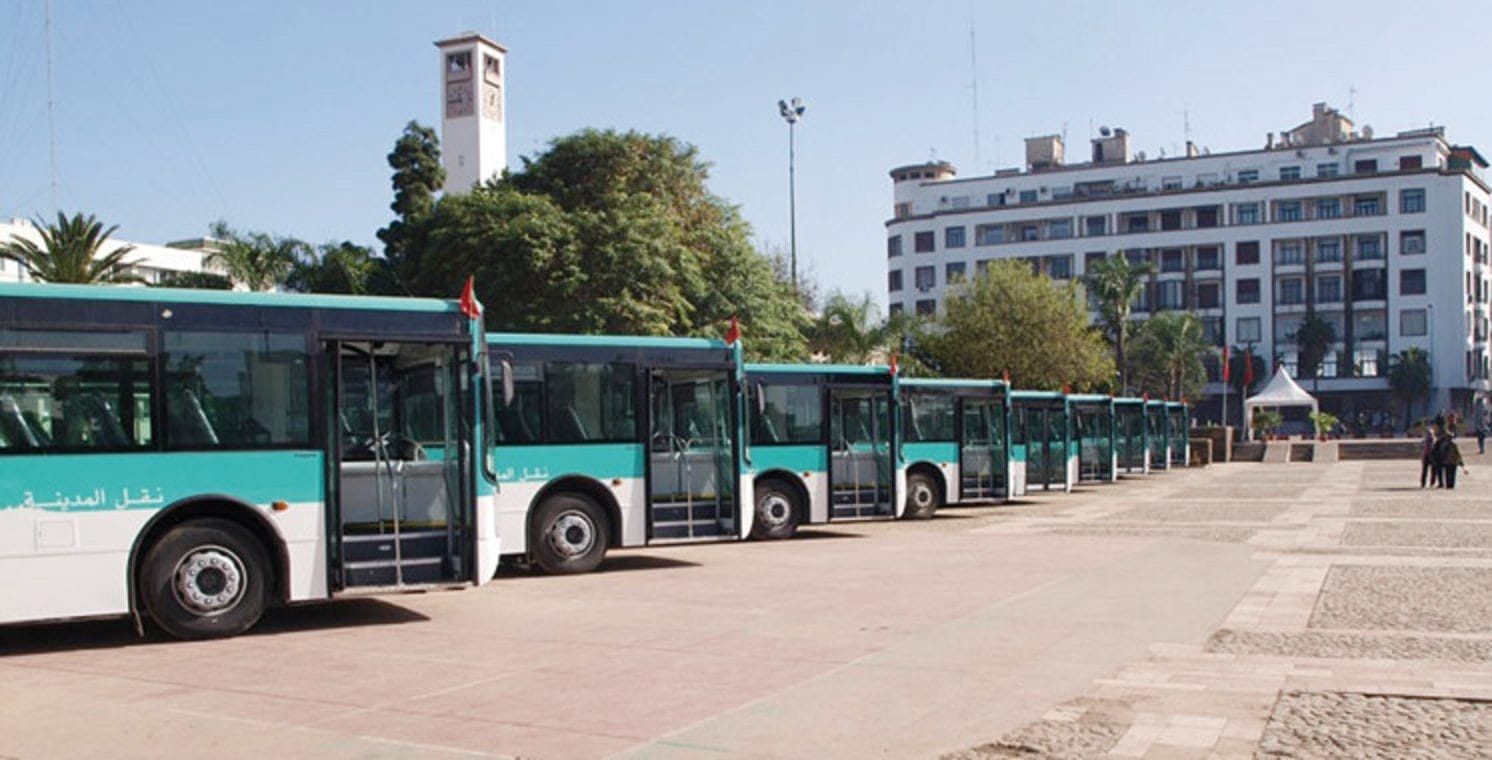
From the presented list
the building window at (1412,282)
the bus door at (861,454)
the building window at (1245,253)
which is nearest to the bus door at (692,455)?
the bus door at (861,454)

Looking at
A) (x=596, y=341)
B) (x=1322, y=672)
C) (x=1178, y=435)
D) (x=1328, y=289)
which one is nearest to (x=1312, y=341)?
(x=1328, y=289)

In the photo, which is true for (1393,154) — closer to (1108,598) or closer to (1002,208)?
(1002,208)

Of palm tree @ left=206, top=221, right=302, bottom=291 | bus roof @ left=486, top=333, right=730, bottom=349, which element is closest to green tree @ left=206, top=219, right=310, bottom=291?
palm tree @ left=206, top=221, right=302, bottom=291

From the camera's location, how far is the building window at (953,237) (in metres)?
104

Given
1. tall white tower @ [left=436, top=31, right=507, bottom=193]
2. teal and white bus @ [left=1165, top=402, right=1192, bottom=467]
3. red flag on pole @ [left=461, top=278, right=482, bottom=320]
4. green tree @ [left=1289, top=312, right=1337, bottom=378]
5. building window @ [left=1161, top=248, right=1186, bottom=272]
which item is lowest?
teal and white bus @ [left=1165, top=402, right=1192, bottom=467]

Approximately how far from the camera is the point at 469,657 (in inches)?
407

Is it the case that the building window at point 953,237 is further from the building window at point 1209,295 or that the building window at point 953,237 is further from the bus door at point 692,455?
the bus door at point 692,455

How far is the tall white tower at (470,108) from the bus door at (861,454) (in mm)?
58463

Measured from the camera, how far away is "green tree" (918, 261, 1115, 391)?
5169 centimetres

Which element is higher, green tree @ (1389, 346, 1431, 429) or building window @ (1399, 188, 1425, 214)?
building window @ (1399, 188, 1425, 214)

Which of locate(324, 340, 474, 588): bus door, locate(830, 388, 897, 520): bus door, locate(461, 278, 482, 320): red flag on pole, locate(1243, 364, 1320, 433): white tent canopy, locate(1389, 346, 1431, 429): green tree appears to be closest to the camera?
locate(324, 340, 474, 588): bus door

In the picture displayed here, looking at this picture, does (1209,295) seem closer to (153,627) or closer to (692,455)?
(692,455)

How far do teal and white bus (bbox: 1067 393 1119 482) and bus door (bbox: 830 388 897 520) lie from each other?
16.1 metres

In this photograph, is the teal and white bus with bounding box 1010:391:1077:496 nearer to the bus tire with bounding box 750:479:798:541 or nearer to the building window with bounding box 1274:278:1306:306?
the bus tire with bounding box 750:479:798:541
